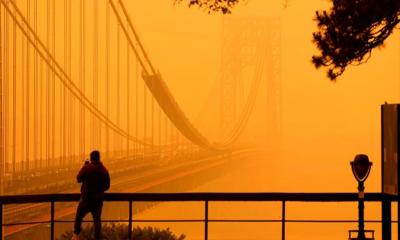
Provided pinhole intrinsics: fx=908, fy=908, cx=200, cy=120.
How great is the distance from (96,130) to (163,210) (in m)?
34.1

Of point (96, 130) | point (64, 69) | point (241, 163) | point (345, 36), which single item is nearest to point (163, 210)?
point (241, 163)

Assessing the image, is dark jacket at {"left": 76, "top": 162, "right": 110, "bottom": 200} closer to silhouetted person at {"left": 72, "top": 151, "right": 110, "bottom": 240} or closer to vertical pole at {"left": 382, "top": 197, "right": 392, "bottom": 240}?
silhouetted person at {"left": 72, "top": 151, "right": 110, "bottom": 240}

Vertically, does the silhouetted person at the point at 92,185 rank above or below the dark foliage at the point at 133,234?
above

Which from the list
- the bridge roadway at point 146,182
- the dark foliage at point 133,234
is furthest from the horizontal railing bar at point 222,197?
the bridge roadway at point 146,182

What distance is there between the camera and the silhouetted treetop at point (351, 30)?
1203cm

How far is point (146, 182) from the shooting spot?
5644 centimetres

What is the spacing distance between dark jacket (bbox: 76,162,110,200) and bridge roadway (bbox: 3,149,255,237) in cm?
900

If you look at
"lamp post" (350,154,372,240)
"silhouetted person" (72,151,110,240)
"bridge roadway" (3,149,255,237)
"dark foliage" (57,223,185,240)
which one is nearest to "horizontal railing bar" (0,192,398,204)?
"silhouetted person" (72,151,110,240)

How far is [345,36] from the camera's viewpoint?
12.4 m

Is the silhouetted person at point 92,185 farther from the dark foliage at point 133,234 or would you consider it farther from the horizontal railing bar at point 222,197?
the dark foliage at point 133,234

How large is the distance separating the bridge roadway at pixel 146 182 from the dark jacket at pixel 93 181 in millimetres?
9001

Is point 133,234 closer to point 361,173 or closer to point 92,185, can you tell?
point 92,185

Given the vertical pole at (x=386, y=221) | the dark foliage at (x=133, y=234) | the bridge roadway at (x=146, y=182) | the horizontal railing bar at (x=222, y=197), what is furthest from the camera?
the bridge roadway at (x=146, y=182)

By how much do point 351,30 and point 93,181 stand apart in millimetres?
4145
